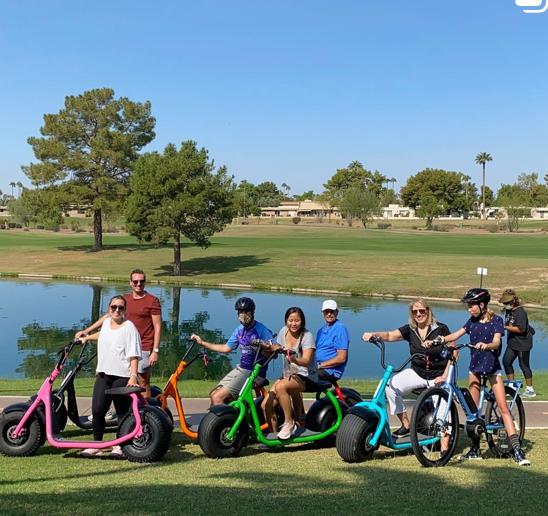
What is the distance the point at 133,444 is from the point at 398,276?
41.4 m

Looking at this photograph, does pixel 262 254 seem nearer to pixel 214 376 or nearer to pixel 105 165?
pixel 105 165

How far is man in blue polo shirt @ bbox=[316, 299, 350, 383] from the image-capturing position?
28.2 ft

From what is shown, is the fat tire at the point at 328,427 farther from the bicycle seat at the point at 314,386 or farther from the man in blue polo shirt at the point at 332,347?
the man in blue polo shirt at the point at 332,347

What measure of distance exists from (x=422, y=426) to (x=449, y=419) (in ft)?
1.15

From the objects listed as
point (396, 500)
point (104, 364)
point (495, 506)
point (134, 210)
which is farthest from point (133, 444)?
point (134, 210)

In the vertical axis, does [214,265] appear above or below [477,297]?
below

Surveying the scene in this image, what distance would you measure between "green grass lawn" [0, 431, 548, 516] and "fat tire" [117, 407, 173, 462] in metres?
0.11

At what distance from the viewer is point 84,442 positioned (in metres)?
7.00

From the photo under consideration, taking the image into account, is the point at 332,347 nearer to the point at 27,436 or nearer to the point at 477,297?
the point at 477,297

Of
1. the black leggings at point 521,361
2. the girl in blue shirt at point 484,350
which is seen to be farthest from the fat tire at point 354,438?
the black leggings at point 521,361

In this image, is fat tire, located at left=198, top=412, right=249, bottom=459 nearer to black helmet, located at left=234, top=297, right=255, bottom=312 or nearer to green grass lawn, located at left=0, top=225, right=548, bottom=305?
black helmet, located at left=234, top=297, right=255, bottom=312

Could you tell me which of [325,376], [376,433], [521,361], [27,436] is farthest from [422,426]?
[521,361]

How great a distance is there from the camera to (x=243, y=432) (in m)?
7.36

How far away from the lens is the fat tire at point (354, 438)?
6867 millimetres
